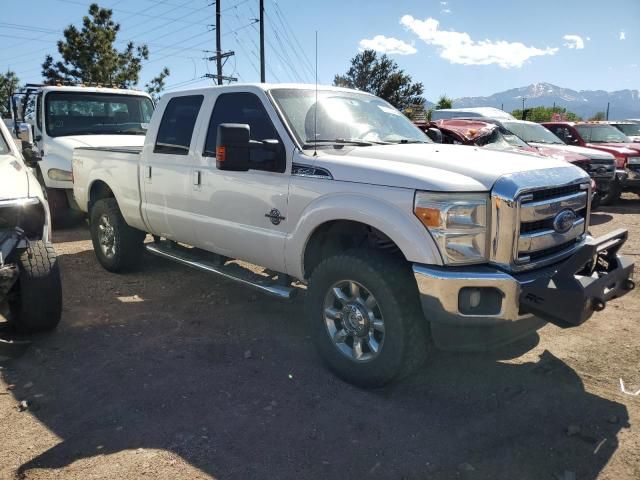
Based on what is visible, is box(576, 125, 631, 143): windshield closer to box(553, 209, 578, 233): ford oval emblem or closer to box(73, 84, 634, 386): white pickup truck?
box(73, 84, 634, 386): white pickup truck

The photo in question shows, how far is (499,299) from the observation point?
3.08m

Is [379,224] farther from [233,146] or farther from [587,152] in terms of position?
[587,152]

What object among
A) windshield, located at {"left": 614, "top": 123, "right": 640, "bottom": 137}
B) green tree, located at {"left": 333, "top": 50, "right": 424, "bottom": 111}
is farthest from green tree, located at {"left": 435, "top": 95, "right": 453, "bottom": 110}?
windshield, located at {"left": 614, "top": 123, "right": 640, "bottom": 137}

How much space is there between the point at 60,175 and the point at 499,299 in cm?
767

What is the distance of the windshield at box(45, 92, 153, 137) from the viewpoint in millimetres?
9023

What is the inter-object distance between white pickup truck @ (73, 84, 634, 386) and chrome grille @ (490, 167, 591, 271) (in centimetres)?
1

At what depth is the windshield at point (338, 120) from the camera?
4.11 m

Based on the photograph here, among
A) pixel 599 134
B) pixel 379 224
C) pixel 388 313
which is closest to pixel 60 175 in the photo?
pixel 379 224

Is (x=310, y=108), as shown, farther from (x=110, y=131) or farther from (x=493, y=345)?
(x=110, y=131)

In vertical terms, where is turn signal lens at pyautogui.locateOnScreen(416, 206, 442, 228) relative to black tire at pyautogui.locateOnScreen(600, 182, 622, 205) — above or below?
above

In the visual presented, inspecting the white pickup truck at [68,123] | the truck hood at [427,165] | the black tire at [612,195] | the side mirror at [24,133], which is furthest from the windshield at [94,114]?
the black tire at [612,195]

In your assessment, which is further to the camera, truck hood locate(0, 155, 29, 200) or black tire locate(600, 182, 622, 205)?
black tire locate(600, 182, 622, 205)

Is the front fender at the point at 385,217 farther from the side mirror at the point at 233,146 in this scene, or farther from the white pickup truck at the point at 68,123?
the white pickup truck at the point at 68,123

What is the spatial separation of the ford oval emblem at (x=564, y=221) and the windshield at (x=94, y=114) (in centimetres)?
774
